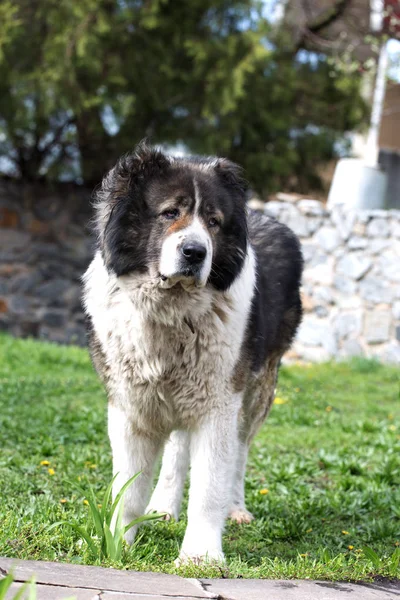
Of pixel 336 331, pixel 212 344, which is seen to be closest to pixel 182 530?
pixel 212 344

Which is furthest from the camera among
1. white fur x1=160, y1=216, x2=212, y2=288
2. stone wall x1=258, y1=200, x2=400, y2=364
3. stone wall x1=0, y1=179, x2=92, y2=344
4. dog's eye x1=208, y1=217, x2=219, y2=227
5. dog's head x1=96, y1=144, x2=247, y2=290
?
stone wall x1=0, y1=179, x2=92, y2=344

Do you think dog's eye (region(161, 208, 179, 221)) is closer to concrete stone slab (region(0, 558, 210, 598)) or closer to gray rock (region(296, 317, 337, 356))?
concrete stone slab (region(0, 558, 210, 598))

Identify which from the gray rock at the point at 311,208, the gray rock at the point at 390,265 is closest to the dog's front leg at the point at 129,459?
the gray rock at the point at 390,265

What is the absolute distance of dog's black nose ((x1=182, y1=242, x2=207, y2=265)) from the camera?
10.7 ft

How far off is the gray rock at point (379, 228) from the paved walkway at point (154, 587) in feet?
26.7

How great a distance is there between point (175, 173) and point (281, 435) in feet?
11.3

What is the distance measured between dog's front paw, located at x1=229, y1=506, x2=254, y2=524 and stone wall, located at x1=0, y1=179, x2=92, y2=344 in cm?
801

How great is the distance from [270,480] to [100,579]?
8.67 feet

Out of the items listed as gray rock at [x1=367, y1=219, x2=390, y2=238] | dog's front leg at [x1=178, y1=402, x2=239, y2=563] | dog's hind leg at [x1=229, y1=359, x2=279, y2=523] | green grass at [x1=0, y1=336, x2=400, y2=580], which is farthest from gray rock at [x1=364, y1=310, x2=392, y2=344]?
dog's front leg at [x1=178, y1=402, x2=239, y2=563]

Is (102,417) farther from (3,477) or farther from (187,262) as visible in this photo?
(187,262)

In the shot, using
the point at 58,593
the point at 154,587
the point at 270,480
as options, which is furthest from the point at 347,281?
the point at 58,593

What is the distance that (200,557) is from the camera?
338 cm

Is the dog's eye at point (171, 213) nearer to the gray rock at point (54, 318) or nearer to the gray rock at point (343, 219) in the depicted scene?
the gray rock at point (343, 219)

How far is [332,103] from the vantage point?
1262cm
